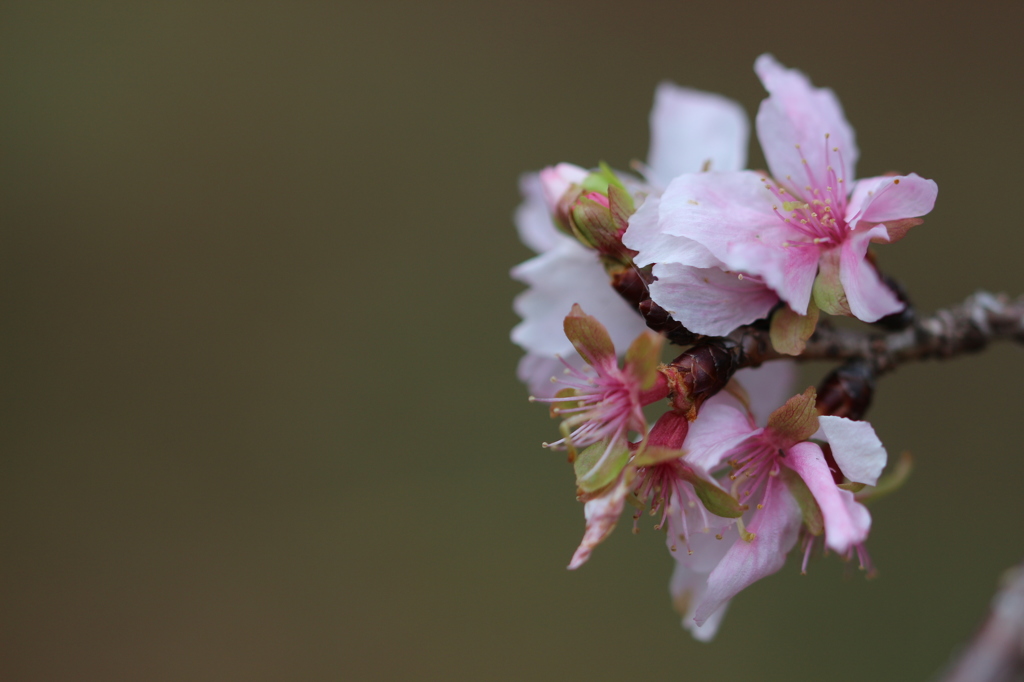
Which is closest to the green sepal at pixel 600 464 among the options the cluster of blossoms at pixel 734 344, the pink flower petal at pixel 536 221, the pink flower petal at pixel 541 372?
the cluster of blossoms at pixel 734 344

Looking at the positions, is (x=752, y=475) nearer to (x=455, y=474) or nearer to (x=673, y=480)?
(x=673, y=480)

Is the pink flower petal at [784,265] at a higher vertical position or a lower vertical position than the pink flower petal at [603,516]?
higher

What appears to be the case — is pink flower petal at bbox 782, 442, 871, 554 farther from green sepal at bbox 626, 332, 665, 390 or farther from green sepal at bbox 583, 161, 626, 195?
green sepal at bbox 583, 161, 626, 195

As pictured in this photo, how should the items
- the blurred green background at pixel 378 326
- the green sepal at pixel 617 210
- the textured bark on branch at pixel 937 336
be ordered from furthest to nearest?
the blurred green background at pixel 378 326, the textured bark on branch at pixel 937 336, the green sepal at pixel 617 210

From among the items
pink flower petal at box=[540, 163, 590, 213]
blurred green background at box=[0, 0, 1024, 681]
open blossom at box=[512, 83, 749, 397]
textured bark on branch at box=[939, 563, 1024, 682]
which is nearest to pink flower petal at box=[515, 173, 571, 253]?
open blossom at box=[512, 83, 749, 397]

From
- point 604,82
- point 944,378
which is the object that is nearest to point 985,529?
point 944,378

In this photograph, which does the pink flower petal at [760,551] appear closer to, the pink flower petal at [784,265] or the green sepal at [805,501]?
the green sepal at [805,501]

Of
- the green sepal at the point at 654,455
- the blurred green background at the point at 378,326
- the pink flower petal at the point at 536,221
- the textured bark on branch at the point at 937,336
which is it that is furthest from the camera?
the blurred green background at the point at 378,326
